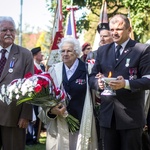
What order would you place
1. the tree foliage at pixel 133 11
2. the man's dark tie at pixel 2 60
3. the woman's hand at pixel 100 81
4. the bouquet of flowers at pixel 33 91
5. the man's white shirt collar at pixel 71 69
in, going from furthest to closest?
the tree foliage at pixel 133 11 → the man's white shirt collar at pixel 71 69 → the man's dark tie at pixel 2 60 → the bouquet of flowers at pixel 33 91 → the woman's hand at pixel 100 81

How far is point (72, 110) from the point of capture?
4.75 m

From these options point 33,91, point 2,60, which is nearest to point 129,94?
point 33,91

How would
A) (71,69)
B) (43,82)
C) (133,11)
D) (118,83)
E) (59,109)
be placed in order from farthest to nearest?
1. (133,11)
2. (71,69)
3. (59,109)
4. (43,82)
5. (118,83)

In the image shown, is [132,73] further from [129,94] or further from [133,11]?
[133,11]

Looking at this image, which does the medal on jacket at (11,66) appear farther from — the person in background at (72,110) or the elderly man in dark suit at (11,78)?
the person in background at (72,110)

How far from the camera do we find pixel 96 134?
4.87 m

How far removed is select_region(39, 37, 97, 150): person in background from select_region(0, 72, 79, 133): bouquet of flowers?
0.29 m

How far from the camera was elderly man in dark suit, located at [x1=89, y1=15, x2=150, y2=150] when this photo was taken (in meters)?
4.03

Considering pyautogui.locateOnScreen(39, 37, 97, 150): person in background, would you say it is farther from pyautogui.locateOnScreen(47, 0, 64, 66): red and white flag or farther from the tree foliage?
the tree foliage

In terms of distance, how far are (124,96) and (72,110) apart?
907 mm

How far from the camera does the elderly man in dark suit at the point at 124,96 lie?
4.03m

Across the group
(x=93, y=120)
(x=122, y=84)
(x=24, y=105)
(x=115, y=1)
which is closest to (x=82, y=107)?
(x=93, y=120)

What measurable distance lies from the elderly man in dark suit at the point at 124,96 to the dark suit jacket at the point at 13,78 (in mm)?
828

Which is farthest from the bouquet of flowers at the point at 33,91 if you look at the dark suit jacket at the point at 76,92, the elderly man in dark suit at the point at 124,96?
the elderly man in dark suit at the point at 124,96
